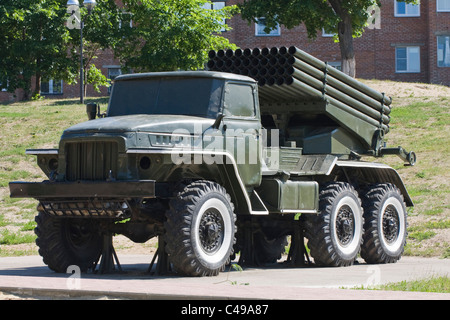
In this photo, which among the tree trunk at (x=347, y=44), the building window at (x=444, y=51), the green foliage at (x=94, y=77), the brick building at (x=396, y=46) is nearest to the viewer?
the tree trunk at (x=347, y=44)

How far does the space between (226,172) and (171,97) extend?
1.33m

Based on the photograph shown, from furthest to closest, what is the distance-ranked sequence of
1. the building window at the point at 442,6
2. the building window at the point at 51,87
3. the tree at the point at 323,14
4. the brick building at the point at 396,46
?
1. the building window at the point at 51,87
2. the brick building at the point at 396,46
3. the building window at the point at 442,6
4. the tree at the point at 323,14

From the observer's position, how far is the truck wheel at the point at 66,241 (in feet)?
41.6

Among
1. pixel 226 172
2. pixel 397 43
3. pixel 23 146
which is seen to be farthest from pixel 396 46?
pixel 226 172

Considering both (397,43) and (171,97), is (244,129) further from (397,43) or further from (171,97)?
(397,43)

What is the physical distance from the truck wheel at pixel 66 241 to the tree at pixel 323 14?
24880 millimetres

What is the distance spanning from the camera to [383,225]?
15.8 metres

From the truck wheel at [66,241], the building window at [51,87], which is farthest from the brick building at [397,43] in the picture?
the truck wheel at [66,241]

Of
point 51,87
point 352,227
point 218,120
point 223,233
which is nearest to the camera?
point 223,233

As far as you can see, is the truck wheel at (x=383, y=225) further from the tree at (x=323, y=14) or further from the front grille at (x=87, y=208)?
the tree at (x=323, y=14)

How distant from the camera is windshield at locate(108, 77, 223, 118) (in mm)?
12844

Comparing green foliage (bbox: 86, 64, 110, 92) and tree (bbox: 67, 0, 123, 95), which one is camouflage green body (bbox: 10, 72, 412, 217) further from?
green foliage (bbox: 86, 64, 110, 92)

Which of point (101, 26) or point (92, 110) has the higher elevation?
point (101, 26)
